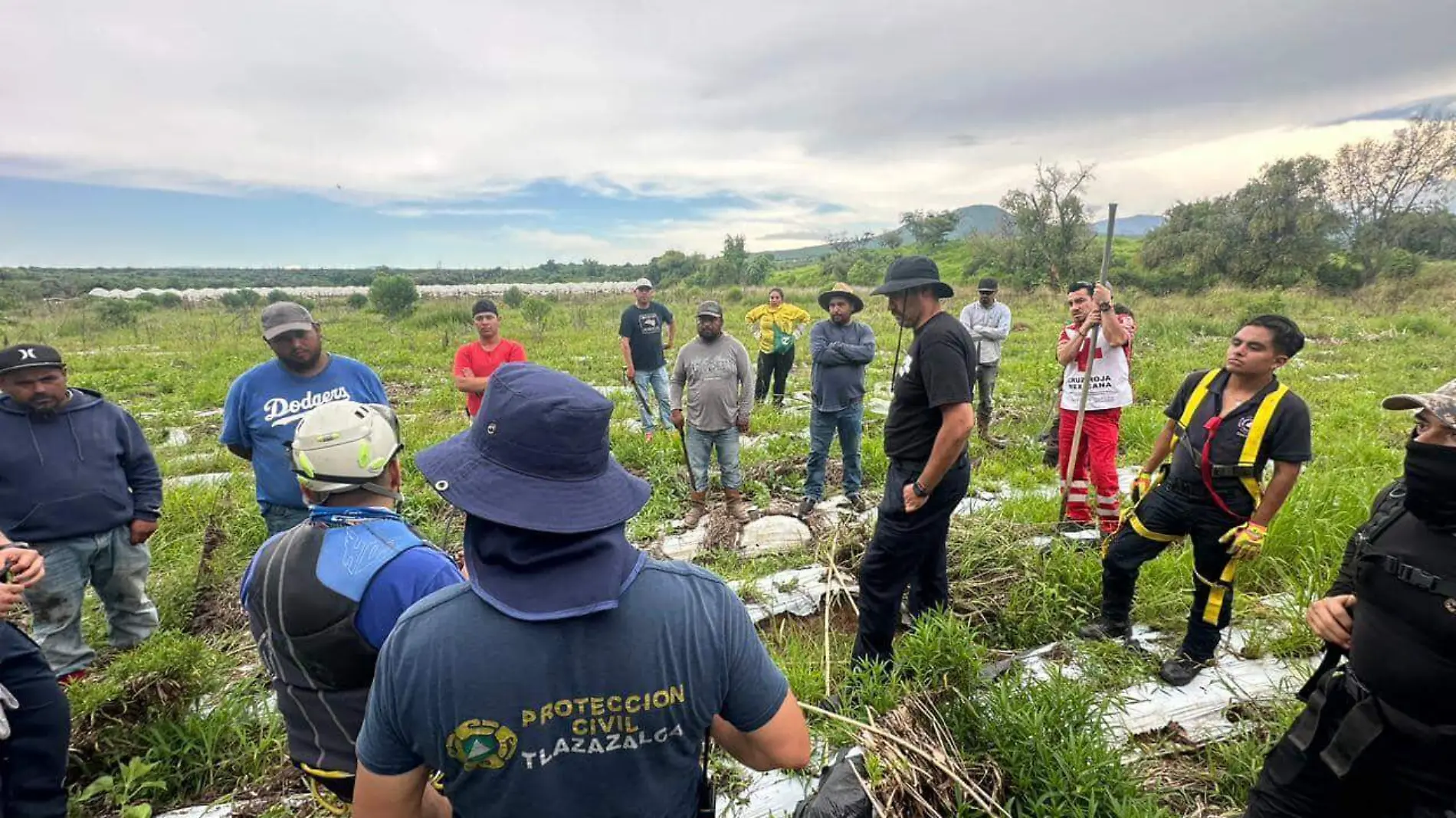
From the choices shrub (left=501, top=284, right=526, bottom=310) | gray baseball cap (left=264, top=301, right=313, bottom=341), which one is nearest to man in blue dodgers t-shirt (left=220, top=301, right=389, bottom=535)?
gray baseball cap (left=264, top=301, right=313, bottom=341)

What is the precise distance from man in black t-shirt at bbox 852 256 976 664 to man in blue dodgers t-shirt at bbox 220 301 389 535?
272cm

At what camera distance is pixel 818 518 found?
4.97 meters

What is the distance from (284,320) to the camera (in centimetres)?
309

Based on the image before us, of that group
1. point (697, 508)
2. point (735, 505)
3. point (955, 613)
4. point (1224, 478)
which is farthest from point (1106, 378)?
point (697, 508)

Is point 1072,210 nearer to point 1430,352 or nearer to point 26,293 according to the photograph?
point 1430,352

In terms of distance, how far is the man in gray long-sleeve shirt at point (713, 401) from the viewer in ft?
16.0

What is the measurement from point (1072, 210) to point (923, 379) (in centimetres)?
3073

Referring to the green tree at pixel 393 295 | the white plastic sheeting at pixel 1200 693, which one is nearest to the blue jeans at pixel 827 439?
the white plastic sheeting at pixel 1200 693

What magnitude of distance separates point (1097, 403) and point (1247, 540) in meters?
1.83

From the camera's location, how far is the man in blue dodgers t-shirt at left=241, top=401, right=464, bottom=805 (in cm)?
146

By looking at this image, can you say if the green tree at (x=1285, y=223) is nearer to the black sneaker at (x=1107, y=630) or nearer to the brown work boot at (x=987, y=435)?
the brown work boot at (x=987, y=435)

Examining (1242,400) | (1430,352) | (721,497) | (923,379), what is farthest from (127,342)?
(1430,352)

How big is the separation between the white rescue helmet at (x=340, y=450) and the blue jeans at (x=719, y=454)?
3.43m

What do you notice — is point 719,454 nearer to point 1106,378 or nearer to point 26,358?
point 1106,378
